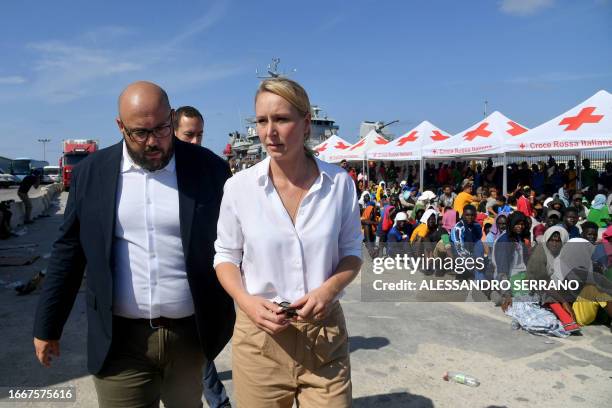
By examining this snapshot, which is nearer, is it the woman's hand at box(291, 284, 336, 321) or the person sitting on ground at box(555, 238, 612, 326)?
the woman's hand at box(291, 284, 336, 321)

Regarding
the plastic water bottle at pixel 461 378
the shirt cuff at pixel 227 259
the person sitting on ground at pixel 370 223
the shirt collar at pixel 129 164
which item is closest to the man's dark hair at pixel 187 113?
the shirt collar at pixel 129 164

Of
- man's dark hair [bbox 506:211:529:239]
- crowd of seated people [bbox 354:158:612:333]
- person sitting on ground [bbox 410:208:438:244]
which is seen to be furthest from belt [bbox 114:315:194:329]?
person sitting on ground [bbox 410:208:438:244]

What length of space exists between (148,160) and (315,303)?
95 centimetres

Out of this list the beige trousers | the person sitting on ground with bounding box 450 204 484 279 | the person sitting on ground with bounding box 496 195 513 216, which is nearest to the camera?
the beige trousers

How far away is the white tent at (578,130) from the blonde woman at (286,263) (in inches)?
362

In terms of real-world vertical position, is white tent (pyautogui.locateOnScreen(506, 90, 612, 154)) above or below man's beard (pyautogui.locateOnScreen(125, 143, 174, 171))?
above

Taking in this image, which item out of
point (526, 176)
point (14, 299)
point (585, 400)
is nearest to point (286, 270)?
point (585, 400)

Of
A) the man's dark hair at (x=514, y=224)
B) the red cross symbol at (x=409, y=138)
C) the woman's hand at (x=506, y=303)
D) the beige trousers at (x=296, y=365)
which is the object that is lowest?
the woman's hand at (x=506, y=303)

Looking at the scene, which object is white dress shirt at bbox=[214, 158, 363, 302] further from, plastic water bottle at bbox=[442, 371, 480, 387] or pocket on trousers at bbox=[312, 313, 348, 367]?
plastic water bottle at bbox=[442, 371, 480, 387]

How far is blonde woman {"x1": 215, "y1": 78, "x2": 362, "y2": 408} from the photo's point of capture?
1689 mm

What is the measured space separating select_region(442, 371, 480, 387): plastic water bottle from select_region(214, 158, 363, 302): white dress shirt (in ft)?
8.43

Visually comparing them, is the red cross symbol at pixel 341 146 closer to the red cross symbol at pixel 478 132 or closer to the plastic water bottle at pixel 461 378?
the red cross symbol at pixel 478 132

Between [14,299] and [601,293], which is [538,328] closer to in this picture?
[601,293]

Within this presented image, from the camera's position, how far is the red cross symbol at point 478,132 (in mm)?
12312
